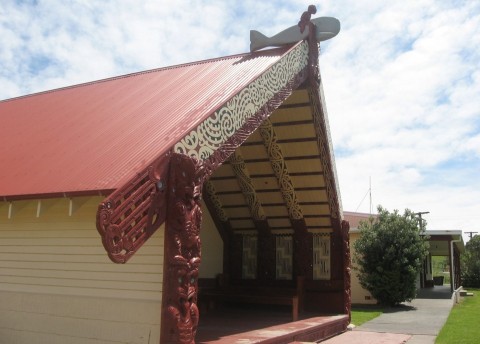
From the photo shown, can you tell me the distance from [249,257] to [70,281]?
19.1 feet

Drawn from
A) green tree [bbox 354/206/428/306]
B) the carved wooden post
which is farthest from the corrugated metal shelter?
green tree [bbox 354/206/428/306]

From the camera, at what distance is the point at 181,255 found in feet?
16.5

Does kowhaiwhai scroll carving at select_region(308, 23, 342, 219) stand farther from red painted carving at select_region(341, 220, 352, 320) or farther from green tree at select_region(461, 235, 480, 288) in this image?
green tree at select_region(461, 235, 480, 288)

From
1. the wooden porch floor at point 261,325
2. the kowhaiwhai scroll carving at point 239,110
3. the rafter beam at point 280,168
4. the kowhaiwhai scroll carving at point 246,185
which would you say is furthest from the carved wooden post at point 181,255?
the kowhaiwhai scroll carving at point 246,185

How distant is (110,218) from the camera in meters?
4.32

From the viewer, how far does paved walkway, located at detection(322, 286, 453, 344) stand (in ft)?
31.1

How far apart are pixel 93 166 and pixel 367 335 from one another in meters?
6.88

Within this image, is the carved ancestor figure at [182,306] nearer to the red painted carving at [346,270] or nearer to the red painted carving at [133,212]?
the red painted carving at [133,212]

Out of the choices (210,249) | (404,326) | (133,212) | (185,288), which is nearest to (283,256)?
(210,249)

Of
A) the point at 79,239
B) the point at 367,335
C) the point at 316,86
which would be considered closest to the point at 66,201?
the point at 79,239

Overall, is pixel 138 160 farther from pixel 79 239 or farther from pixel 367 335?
pixel 367 335

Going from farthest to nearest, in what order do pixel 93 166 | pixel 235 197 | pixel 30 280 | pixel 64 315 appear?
1. pixel 235 197
2. pixel 30 280
3. pixel 64 315
4. pixel 93 166

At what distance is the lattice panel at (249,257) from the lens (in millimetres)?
11461

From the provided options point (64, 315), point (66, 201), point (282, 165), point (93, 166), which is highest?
point (282, 165)
